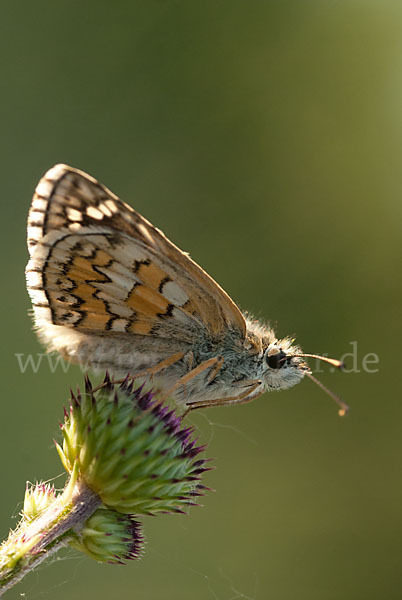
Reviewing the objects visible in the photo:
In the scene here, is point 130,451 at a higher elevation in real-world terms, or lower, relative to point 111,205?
lower

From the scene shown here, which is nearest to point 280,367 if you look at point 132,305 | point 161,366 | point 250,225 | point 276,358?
point 276,358

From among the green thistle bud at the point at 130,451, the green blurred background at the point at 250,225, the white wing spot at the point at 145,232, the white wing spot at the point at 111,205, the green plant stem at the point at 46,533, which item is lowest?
the green plant stem at the point at 46,533

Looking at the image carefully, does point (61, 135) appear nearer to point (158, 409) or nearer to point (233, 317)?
point (233, 317)

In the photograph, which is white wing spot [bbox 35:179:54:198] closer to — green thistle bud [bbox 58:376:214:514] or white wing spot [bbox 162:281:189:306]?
white wing spot [bbox 162:281:189:306]

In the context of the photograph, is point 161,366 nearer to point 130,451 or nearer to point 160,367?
point 160,367

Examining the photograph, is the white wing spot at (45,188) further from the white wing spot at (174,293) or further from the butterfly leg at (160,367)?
the butterfly leg at (160,367)

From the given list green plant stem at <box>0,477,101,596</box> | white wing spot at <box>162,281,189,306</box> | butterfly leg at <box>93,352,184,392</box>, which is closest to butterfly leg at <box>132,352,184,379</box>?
butterfly leg at <box>93,352,184,392</box>

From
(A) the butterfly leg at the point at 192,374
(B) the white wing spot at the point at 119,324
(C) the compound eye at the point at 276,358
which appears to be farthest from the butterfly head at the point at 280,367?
(B) the white wing spot at the point at 119,324

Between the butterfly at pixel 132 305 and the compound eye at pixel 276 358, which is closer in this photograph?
the butterfly at pixel 132 305
